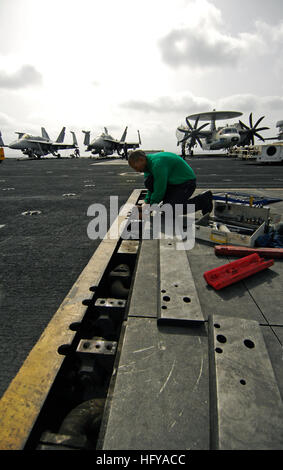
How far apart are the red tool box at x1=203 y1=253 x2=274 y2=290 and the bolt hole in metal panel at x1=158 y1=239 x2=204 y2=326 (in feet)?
0.85

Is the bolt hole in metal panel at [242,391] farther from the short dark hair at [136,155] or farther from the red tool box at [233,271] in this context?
the short dark hair at [136,155]

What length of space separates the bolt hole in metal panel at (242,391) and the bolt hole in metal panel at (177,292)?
233mm

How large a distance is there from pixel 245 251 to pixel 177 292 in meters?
1.55

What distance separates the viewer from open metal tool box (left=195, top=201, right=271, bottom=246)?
3672 mm

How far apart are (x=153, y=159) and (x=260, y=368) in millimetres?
3891

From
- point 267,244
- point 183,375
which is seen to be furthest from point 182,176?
point 183,375

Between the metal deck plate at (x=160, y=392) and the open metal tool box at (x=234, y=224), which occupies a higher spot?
the open metal tool box at (x=234, y=224)

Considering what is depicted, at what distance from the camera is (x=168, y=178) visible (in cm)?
486

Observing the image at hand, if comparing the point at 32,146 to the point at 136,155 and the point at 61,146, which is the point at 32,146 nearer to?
the point at 61,146

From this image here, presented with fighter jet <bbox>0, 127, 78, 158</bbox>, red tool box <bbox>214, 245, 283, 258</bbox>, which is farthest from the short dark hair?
fighter jet <bbox>0, 127, 78, 158</bbox>

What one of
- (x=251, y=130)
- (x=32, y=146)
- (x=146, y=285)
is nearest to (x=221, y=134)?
(x=251, y=130)

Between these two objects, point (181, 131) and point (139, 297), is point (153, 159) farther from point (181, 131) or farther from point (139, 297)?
point (181, 131)

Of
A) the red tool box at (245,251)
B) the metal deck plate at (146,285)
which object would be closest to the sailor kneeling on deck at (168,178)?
the metal deck plate at (146,285)

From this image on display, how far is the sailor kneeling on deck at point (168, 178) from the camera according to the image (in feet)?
14.5
